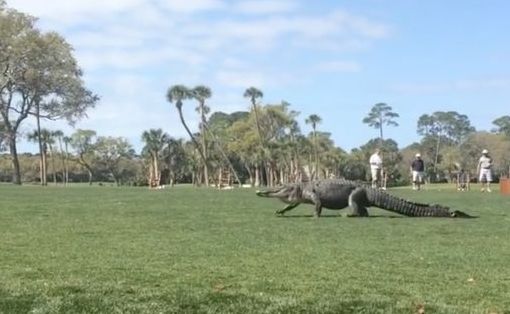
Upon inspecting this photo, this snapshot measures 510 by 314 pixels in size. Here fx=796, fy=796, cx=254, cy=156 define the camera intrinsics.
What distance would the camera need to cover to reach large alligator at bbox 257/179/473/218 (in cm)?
1625

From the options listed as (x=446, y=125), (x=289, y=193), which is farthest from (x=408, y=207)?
(x=446, y=125)

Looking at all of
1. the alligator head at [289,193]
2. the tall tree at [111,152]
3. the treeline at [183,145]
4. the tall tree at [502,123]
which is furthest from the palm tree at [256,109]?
the alligator head at [289,193]

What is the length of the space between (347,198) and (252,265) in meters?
7.79

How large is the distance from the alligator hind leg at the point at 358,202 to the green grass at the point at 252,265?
0.77 metres

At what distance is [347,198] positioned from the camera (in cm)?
1655

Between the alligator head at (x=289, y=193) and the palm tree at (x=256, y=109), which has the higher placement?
the palm tree at (x=256, y=109)

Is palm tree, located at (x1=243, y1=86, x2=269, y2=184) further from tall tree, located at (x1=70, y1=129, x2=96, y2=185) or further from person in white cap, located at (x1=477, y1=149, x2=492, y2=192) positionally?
person in white cap, located at (x1=477, y1=149, x2=492, y2=192)

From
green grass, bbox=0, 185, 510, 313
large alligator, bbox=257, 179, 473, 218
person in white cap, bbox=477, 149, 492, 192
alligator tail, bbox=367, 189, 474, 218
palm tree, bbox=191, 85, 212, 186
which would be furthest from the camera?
palm tree, bbox=191, 85, 212, 186

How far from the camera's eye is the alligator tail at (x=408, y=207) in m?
16.0

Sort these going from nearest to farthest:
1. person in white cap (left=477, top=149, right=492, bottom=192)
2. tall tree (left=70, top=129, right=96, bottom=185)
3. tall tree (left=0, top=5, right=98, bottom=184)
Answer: person in white cap (left=477, top=149, right=492, bottom=192) < tall tree (left=0, top=5, right=98, bottom=184) < tall tree (left=70, top=129, right=96, bottom=185)

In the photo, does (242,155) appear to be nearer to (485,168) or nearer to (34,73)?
(34,73)

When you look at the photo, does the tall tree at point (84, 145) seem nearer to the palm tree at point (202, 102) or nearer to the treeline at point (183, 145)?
the treeline at point (183, 145)

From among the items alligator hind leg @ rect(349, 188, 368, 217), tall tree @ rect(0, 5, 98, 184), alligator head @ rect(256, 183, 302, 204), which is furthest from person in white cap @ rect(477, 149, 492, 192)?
tall tree @ rect(0, 5, 98, 184)

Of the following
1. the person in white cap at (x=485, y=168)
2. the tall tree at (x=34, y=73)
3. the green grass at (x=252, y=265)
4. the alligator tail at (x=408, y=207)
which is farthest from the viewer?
the tall tree at (x=34, y=73)
